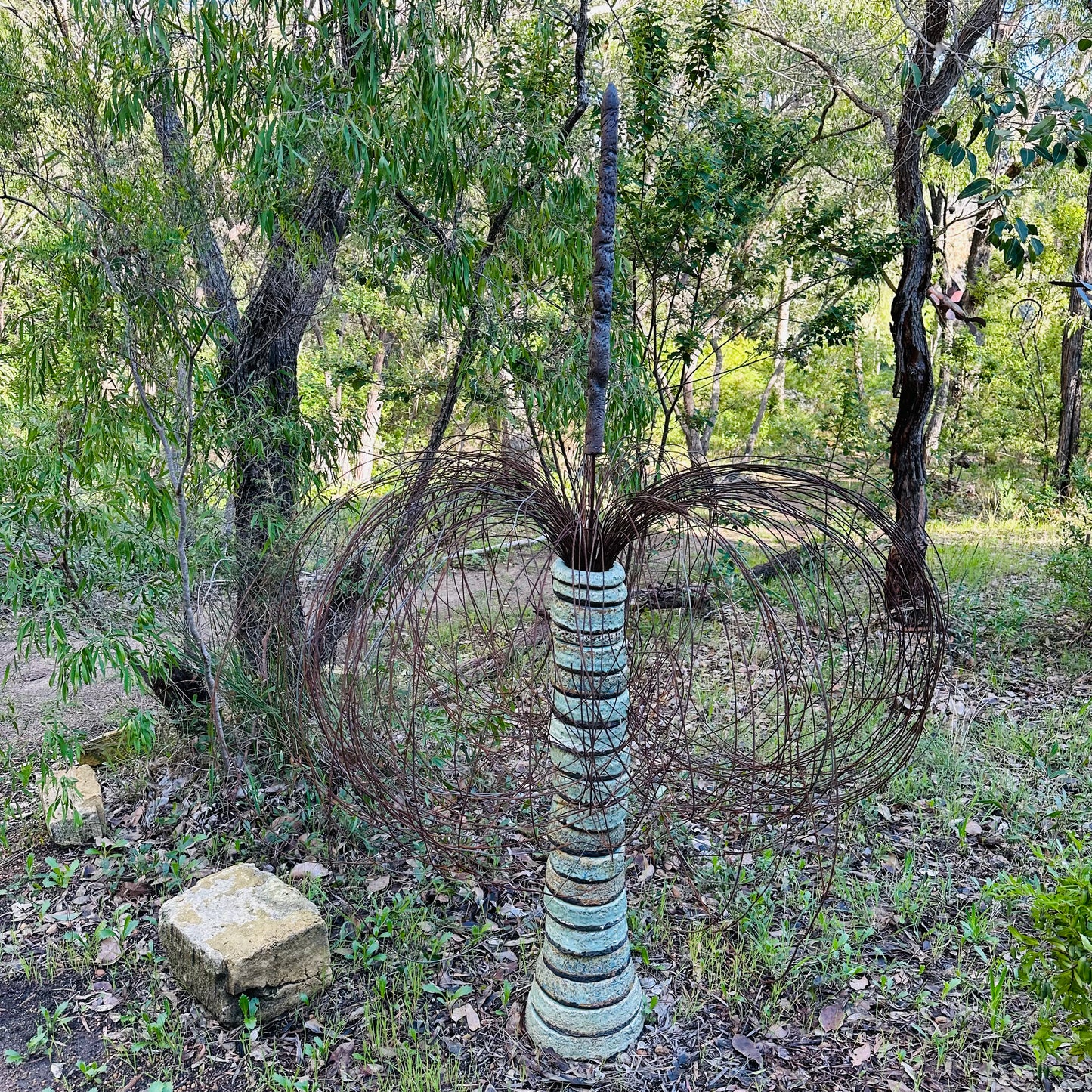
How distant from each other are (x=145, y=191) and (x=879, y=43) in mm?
6384

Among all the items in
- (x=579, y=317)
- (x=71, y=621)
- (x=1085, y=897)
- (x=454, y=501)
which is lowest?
(x=1085, y=897)

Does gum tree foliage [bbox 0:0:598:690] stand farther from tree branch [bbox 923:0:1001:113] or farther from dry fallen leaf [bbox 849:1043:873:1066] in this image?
tree branch [bbox 923:0:1001:113]

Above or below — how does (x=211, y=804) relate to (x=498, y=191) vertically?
below

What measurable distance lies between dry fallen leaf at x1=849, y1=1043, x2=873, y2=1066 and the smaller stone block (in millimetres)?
2779

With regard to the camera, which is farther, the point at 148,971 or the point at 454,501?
the point at 148,971

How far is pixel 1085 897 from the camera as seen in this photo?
6.20 ft

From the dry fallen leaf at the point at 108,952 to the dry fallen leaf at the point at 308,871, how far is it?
58 centimetres

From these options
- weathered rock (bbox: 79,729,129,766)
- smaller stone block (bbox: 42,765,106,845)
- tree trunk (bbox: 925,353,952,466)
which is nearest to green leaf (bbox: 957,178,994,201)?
smaller stone block (bbox: 42,765,106,845)

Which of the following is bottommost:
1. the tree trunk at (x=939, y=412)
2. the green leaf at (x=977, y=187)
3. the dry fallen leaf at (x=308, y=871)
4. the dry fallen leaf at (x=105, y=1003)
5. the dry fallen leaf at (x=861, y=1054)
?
the dry fallen leaf at (x=105, y=1003)

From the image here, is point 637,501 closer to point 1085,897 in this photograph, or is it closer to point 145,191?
point 1085,897

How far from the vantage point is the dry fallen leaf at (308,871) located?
322 centimetres

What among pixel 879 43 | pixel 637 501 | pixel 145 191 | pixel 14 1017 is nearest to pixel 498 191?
pixel 145 191

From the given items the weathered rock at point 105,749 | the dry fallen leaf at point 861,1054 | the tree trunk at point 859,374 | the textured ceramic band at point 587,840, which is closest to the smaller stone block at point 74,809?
the weathered rock at point 105,749

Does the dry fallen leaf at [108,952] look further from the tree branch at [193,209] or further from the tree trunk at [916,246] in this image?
the tree trunk at [916,246]
